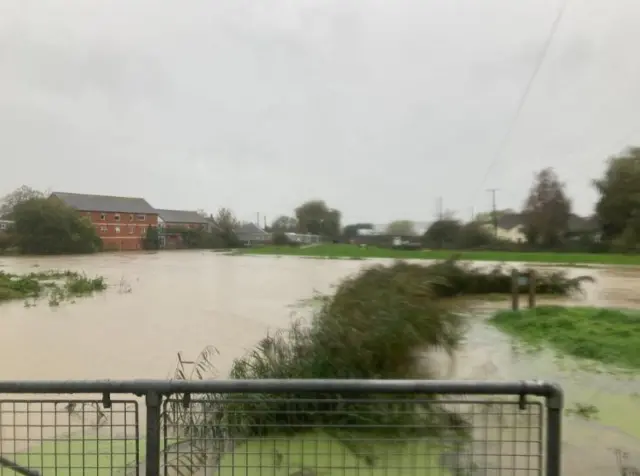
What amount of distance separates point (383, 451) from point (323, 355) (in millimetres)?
2285

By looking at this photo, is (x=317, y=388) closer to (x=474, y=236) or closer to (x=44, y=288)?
(x=474, y=236)

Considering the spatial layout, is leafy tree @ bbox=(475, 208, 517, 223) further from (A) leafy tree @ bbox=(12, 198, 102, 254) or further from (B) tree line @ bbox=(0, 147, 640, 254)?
(A) leafy tree @ bbox=(12, 198, 102, 254)

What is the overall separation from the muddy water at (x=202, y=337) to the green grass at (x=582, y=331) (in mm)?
552

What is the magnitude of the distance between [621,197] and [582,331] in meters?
2.60

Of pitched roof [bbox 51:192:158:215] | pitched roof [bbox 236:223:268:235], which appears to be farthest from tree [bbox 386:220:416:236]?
pitched roof [bbox 51:192:158:215]

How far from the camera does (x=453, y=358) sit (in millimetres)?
6984

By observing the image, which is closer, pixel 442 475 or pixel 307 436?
pixel 442 475

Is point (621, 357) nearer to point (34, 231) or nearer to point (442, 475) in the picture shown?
point (442, 475)

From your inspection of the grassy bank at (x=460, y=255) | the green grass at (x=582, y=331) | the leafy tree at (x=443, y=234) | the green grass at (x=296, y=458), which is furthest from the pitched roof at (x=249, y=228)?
the green grass at (x=296, y=458)

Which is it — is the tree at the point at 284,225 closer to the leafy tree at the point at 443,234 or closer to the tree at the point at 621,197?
the leafy tree at the point at 443,234

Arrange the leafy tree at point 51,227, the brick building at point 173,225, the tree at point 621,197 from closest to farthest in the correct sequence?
the tree at point 621,197 → the leafy tree at point 51,227 → the brick building at point 173,225

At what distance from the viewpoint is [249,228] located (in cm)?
1875

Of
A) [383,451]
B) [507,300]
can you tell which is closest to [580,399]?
[383,451]

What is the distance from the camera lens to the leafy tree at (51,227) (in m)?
17.3
